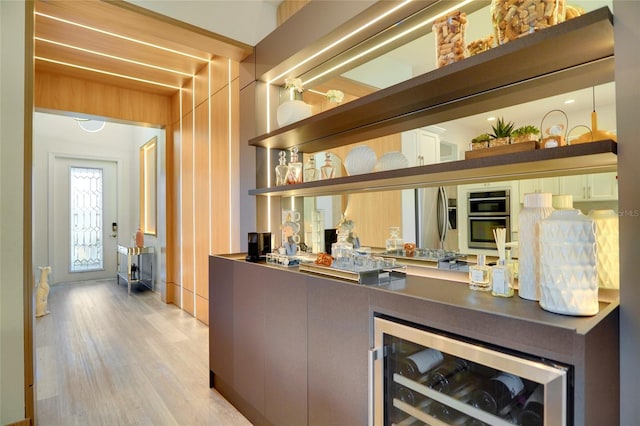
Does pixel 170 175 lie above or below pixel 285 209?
above

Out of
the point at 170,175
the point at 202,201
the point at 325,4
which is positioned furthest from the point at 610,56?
the point at 170,175

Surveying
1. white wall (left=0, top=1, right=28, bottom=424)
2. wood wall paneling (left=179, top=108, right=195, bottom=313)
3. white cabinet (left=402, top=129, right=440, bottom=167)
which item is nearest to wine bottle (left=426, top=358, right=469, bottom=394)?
white cabinet (left=402, top=129, right=440, bottom=167)

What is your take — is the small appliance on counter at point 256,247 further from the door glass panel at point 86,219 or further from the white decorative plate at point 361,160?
the door glass panel at point 86,219

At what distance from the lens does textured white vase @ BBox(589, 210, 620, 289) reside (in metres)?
1.12

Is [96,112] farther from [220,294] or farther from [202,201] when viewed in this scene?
[220,294]

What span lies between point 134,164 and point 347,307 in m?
7.09

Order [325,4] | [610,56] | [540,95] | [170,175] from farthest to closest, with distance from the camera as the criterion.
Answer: [170,175]
[325,4]
[540,95]
[610,56]

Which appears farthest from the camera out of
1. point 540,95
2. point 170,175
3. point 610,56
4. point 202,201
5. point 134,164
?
point 134,164

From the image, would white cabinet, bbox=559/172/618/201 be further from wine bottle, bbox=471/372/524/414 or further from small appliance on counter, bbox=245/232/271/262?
small appliance on counter, bbox=245/232/271/262

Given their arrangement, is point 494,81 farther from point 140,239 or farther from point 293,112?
point 140,239

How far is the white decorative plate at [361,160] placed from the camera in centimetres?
201

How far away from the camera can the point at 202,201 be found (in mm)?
4082

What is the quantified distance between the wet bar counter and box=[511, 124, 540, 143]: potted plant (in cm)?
60

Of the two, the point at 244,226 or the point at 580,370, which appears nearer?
the point at 580,370
